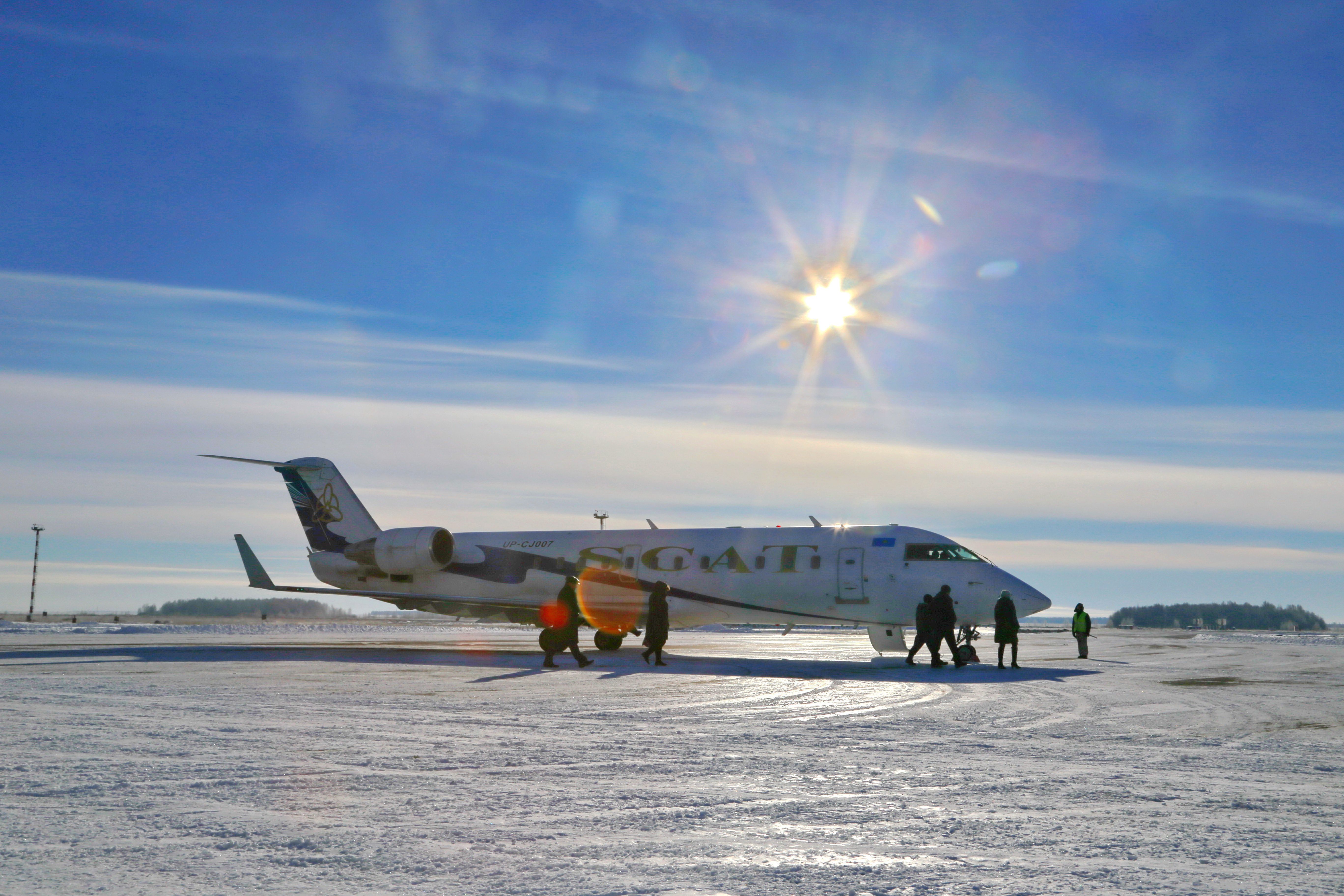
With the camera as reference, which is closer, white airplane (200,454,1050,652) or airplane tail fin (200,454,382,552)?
white airplane (200,454,1050,652)

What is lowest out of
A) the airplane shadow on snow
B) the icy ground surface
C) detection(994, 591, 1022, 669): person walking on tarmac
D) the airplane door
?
the airplane shadow on snow

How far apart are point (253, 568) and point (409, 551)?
4.00 metres

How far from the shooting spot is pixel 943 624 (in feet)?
67.9

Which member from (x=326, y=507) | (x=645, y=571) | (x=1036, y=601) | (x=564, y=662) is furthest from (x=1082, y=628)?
(x=326, y=507)

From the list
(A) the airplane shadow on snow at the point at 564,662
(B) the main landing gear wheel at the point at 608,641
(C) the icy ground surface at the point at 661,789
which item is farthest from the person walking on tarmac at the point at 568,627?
(B) the main landing gear wheel at the point at 608,641

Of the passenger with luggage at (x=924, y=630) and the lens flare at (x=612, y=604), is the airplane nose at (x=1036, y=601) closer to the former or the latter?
the passenger with luggage at (x=924, y=630)

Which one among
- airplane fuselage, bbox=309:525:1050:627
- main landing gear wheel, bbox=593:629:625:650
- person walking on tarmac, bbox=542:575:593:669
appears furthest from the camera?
main landing gear wheel, bbox=593:629:625:650

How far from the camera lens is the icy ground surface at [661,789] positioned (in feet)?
15.4

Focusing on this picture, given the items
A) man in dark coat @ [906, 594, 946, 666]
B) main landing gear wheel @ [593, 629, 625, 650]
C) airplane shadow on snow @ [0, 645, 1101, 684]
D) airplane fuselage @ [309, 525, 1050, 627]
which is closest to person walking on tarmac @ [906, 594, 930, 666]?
man in dark coat @ [906, 594, 946, 666]

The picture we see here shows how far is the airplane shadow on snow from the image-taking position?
18.2 meters

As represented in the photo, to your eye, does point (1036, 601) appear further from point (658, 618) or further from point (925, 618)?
point (658, 618)

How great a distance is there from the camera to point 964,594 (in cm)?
2222

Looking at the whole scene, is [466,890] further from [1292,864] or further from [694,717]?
[694,717]

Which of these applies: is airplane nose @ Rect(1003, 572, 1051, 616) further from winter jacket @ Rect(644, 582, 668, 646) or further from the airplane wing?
the airplane wing
